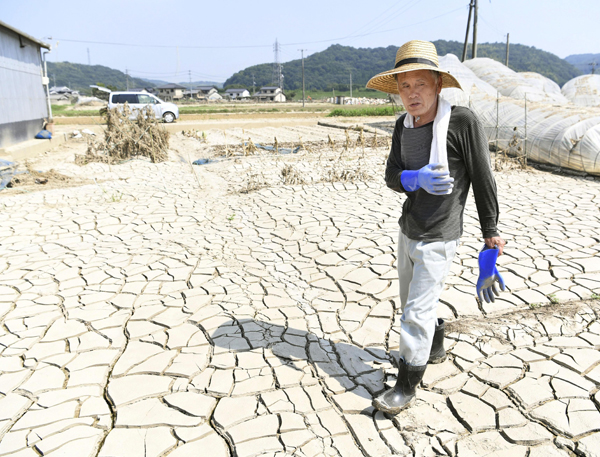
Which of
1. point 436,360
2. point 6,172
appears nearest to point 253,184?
point 6,172

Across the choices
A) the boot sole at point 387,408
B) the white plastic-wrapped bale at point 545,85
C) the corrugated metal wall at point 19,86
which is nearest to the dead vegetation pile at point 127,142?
the corrugated metal wall at point 19,86

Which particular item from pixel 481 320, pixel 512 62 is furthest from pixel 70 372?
pixel 512 62

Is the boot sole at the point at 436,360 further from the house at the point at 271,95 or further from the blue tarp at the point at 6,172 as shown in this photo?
the house at the point at 271,95

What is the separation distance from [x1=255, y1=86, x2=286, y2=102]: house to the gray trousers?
252 ft

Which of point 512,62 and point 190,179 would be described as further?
point 512,62

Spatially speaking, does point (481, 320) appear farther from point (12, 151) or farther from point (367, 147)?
point (12, 151)

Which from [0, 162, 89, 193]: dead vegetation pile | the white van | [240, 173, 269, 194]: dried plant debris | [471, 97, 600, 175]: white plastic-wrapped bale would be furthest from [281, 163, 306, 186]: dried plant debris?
the white van

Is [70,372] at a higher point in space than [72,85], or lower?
lower

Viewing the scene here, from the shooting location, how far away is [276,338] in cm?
314

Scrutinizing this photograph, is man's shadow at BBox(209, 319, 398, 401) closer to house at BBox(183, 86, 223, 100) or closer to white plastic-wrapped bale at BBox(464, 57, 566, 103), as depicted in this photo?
white plastic-wrapped bale at BBox(464, 57, 566, 103)

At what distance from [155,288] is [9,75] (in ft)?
35.8

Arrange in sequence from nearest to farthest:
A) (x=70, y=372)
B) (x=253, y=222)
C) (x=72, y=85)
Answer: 1. (x=70, y=372)
2. (x=253, y=222)
3. (x=72, y=85)

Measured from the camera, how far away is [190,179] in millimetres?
8523

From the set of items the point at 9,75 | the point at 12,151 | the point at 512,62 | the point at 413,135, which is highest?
the point at 512,62
